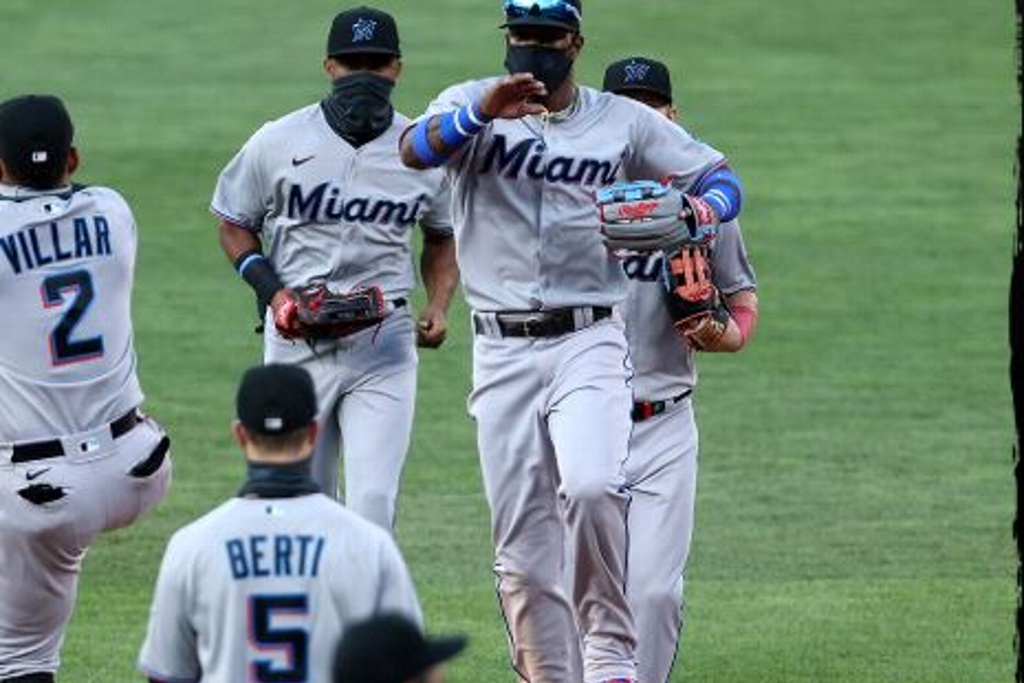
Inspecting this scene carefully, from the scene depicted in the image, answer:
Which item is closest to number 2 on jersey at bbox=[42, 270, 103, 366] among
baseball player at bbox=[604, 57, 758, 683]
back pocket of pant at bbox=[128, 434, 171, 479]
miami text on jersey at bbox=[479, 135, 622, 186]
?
back pocket of pant at bbox=[128, 434, 171, 479]

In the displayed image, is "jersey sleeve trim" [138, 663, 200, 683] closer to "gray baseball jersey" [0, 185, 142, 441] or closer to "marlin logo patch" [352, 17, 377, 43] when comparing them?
"gray baseball jersey" [0, 185, 142, 441]

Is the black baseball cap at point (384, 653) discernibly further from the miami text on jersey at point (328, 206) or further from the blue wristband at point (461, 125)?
the miami text on jersey at point (328, 206)

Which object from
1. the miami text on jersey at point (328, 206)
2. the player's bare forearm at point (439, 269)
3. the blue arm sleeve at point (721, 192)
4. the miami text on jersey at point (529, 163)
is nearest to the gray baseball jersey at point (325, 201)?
the miami text on jersey at point (328, 206)

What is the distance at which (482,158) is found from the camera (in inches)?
367

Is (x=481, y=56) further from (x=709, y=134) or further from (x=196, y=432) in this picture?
(x=196, y=432)

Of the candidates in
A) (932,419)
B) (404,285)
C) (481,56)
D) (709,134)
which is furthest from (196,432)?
(481,56)

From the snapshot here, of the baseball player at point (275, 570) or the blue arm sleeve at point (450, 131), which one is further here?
the blue arm sleeve at point (450, 131)

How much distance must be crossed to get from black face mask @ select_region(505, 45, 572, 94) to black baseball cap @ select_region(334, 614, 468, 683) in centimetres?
362

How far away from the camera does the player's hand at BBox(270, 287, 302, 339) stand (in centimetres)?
979

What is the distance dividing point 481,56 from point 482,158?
18.3 metres

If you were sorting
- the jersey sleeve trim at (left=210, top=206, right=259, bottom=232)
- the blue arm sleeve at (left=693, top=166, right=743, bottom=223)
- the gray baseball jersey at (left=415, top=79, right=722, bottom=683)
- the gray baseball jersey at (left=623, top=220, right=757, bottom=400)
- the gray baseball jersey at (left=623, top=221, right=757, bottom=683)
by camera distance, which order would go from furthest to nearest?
the jersey sleeve trim at (left=210, top=206, right=259, bottom=232) → the gray baseball jersey at (left=623, top=220, right=757, bottom=400) → the gray baseball jersey at (left=623, top=221, right=757, bottom=683) → the blue arm sleeve at (left=693, top=166, right=743, bottom=223) → the gray baseball jersey at (left=415, top=79, right=722, bottom=683)

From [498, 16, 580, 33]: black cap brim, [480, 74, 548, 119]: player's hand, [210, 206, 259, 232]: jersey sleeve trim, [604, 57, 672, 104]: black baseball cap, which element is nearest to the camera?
[480, 74, 548, 119]: player's hand

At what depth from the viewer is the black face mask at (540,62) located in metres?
9.26

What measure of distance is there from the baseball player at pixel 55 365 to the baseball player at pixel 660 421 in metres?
1.75
